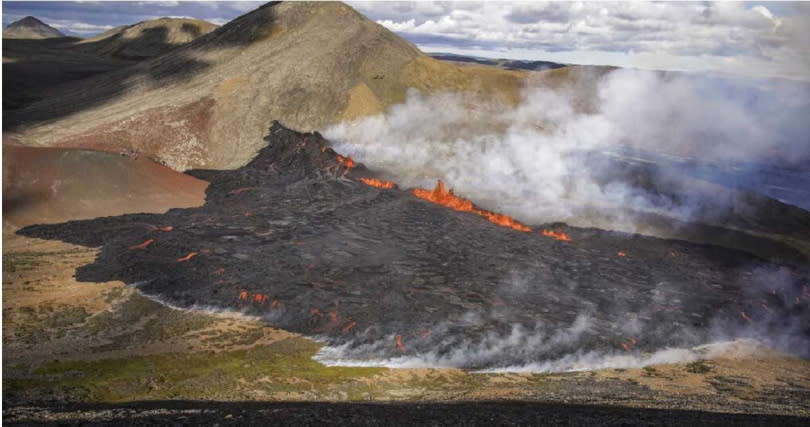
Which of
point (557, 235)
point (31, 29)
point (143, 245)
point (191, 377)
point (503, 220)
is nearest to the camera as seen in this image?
point (191, 377)

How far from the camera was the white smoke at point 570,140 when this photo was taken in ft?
107

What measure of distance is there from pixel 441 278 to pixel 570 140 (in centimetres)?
2196

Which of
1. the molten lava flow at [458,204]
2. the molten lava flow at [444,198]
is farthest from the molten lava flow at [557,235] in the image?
the molten lava flow at [444,198]

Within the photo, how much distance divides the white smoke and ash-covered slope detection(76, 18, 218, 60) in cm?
7735

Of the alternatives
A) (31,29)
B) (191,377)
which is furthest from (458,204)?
(31,29)

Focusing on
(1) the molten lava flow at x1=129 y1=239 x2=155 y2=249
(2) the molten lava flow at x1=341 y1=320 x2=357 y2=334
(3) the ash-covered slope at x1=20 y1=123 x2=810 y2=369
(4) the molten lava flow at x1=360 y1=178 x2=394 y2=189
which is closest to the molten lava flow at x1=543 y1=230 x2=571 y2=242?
(3) the ash-covered slope at x1=20 y1=123 x2=810 y2=369

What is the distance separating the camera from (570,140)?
132 feet

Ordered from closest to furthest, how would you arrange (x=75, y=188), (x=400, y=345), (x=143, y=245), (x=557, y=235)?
(x=400, y=345)
(x=143, y=245)
(x=557, y=235)
(x=75, y=188)

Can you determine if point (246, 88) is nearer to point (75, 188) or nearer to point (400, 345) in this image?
point (75, 188)

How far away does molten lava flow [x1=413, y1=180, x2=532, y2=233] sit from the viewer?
28219 millimetres

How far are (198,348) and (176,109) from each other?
26866 millimetres

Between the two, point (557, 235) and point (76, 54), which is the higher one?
point (76, 54)

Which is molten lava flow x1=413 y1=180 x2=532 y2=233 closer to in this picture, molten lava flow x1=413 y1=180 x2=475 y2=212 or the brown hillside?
molten lava flow x1=413 y1=180 x2=475 y2=212

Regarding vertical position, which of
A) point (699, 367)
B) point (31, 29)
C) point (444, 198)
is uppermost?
point (31, 29)
